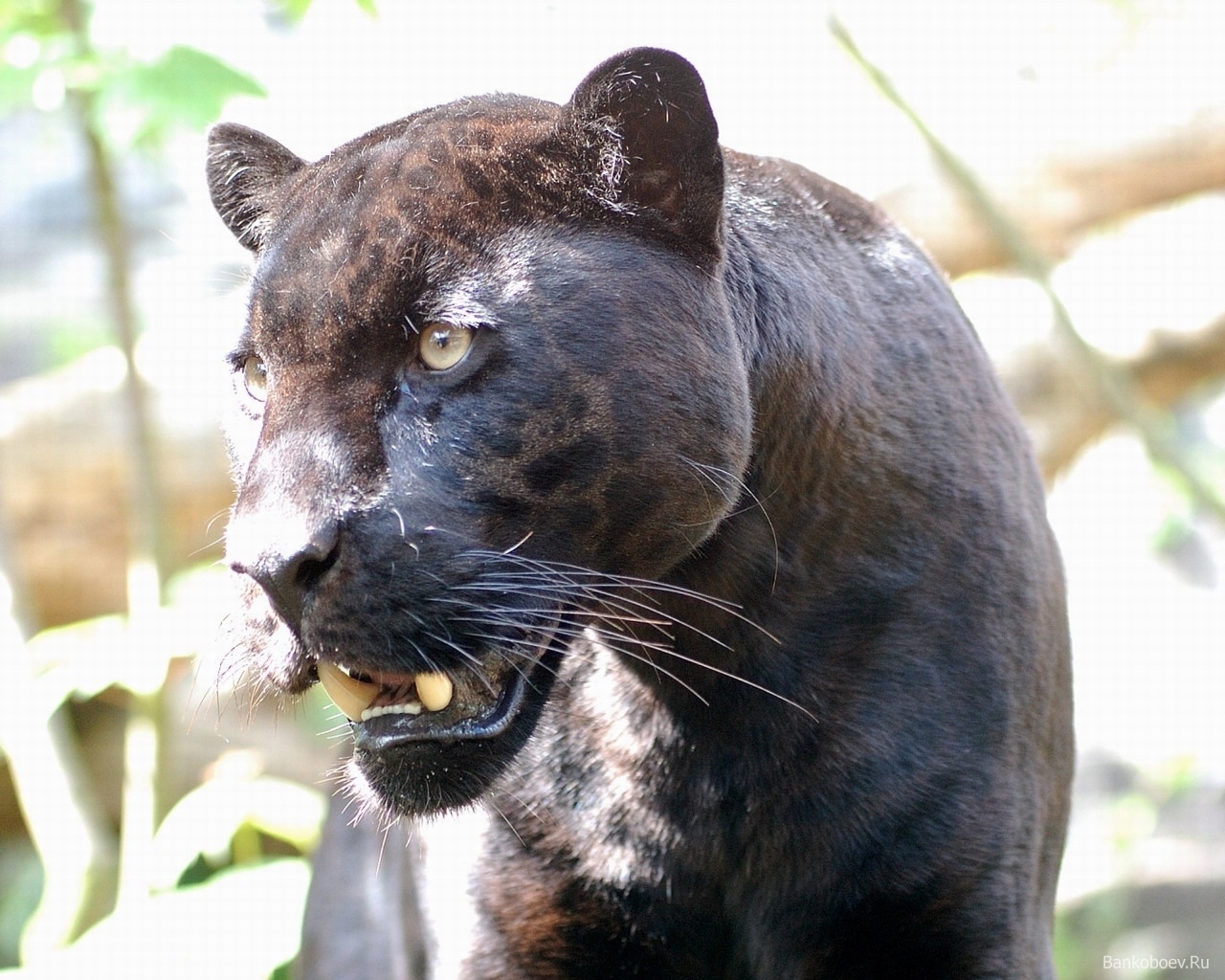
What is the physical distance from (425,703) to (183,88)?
172cm

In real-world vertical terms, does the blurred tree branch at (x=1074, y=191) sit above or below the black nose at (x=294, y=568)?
below

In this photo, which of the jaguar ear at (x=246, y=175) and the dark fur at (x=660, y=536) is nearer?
the dark fur at (x=660, y=536)

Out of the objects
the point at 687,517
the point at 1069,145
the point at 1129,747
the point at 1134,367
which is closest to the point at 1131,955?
the point at 1129,747

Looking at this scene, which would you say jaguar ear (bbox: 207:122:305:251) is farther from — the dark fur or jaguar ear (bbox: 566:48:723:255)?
jaguar ear (bbox: 566:48:723:255)

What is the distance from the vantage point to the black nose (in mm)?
1606

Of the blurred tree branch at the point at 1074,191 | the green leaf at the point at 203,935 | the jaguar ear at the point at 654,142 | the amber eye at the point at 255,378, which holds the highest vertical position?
the jaguar ear at the point at 654,142

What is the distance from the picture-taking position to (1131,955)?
648 centimetres

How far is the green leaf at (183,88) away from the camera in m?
2.97

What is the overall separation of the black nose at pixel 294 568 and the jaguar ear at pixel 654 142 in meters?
0.58

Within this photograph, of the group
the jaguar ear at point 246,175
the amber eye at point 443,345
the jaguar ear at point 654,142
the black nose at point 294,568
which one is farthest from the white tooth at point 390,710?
the jaguar ear at point 246,175

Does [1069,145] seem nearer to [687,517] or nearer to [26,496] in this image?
[26,496]

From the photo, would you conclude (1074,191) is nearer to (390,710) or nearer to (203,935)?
(203,935)

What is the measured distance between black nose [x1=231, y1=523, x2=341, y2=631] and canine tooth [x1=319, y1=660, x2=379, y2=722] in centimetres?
13

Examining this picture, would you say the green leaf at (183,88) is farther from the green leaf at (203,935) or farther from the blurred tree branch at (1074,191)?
the blurred tree branch at (1074,191)
